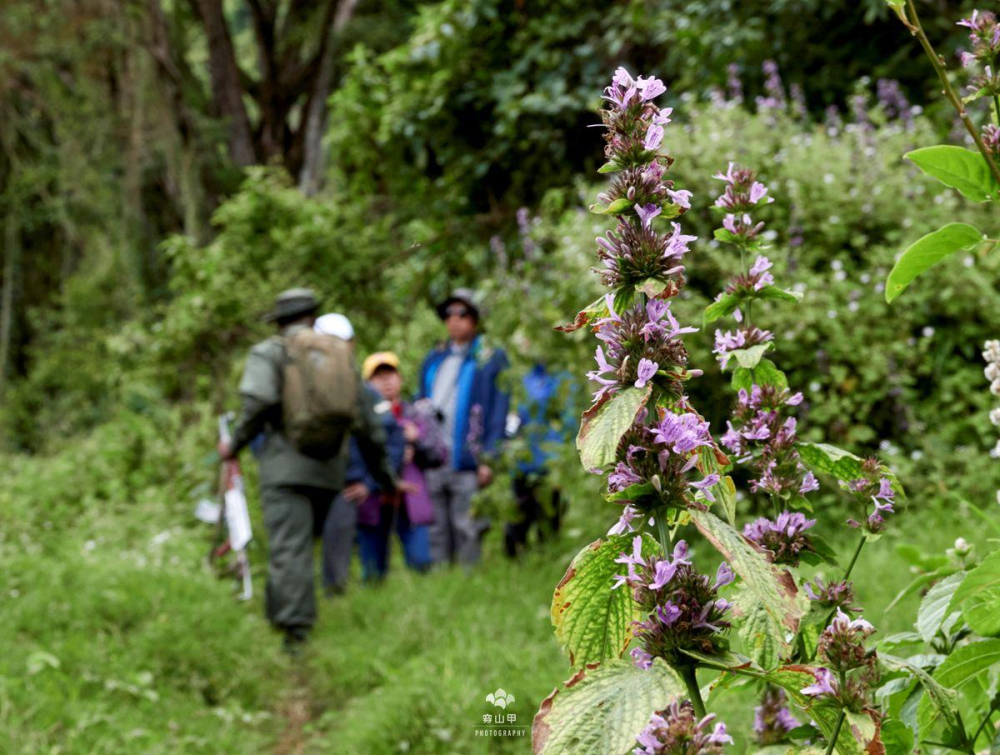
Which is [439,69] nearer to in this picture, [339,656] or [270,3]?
[339,656]

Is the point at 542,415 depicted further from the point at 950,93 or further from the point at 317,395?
the point at 950,93

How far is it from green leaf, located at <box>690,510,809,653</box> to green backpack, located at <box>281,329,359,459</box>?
5.30m

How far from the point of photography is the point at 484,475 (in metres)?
8.03

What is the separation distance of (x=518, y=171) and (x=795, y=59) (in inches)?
98.6

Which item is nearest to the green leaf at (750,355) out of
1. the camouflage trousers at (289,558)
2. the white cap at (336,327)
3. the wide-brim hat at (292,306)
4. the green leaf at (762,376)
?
the green leaf at (762,376)

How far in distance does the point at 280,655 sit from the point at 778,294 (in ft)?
16.3

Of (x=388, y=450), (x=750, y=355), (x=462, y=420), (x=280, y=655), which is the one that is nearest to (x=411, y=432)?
(x=388, y=450)

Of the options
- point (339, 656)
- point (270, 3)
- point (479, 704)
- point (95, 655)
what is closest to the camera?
point (479, 704)

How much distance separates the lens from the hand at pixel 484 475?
26.1 feet

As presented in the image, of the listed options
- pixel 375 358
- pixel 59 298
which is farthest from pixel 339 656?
pixel 59 298

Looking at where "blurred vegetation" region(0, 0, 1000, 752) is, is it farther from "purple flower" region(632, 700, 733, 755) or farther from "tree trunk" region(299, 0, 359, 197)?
Result: "purple flower" region(632, 700, 733, 755)

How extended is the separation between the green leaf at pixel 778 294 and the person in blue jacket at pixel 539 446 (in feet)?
15.3

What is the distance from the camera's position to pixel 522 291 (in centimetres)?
676

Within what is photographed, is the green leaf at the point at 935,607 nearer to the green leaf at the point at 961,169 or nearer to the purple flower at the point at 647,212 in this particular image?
the green leaf at the point at 961,169
